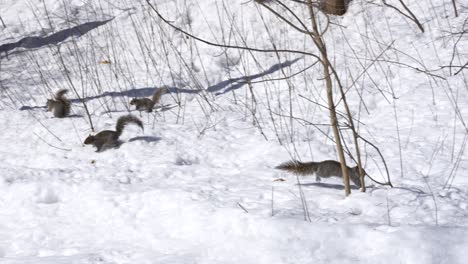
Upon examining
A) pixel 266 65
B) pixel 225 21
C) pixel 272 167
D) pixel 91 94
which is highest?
pixel 225 21

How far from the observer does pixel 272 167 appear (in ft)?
11.4

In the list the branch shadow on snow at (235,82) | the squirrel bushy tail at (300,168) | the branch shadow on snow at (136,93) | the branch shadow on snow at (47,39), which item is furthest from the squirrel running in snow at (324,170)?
the branch shadow on snow at (47,39)

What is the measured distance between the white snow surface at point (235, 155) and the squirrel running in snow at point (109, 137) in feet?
0.28

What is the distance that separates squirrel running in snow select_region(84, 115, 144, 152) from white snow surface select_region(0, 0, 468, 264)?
0.28 feet

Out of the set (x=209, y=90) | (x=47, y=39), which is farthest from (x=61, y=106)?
(x=47, y=39)

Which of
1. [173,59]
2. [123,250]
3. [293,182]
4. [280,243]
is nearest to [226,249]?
[280,243]

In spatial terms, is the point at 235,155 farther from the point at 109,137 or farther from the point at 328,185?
the point at 109,137

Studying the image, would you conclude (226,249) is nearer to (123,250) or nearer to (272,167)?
(123,250)

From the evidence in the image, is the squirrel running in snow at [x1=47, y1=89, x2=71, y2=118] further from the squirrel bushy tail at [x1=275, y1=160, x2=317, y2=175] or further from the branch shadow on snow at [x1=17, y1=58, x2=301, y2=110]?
the squirrel bushy tail at [x1=275, y1=160, x2=317, y2=175]

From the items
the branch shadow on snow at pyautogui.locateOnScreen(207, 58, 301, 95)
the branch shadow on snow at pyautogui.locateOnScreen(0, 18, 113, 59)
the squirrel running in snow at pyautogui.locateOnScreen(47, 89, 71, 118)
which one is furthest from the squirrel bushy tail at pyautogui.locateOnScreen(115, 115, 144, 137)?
the branch shadow on snow at pyautogui.locateOnScreen(0, 18, 113, 59)

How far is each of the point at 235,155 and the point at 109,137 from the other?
94 centimetres

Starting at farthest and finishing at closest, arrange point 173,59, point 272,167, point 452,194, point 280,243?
point 173,59 < point 272,167 < point 452,194 < point 280,243

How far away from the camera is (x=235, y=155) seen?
3.78 meters

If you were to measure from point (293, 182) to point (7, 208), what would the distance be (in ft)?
5.22
